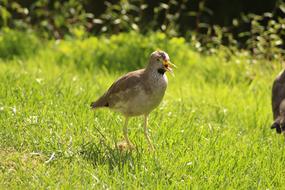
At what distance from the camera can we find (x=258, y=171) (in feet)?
18.3

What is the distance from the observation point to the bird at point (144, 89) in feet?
18.3

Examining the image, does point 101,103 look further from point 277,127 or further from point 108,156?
point 277,127

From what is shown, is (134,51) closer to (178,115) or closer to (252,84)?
(252,84)

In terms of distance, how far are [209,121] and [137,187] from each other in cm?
246

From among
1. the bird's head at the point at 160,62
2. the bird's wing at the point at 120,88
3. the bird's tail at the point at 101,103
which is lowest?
the bird's tail at the point at 101,103

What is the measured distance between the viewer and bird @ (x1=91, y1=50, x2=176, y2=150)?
5.59 metres

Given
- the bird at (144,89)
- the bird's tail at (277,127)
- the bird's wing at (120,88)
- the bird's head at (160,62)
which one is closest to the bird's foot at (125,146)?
the bird at (144,89)

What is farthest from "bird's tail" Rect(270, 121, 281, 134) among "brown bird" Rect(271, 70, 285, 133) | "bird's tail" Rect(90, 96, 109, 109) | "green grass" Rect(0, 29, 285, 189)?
"bird's tail" Rect(90, 96, 109, 109)

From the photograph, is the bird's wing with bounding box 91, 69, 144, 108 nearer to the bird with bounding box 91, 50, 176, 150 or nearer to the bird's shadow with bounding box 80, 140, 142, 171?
the bird with bounding box 91, 50, 176, 150

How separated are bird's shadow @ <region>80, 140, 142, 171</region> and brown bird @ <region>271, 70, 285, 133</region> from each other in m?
1.39

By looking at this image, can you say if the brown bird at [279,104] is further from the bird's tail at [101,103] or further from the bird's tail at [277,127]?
the bird's tail at [101,103]

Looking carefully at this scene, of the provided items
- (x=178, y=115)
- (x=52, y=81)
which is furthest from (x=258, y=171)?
(x=52, y=81)

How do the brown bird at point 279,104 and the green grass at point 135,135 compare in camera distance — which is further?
the brown bird at point 279,104

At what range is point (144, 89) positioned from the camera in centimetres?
559
